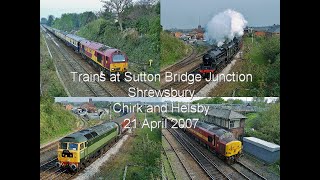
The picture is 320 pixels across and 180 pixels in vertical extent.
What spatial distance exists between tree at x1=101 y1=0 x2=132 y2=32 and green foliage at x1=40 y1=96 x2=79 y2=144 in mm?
1056

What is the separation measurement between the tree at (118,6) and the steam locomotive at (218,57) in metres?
0.98

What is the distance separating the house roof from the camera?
4.16m

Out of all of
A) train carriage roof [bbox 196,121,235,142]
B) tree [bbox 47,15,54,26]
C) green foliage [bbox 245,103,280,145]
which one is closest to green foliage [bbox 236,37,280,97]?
green foliage [bbox 245,103,280,145]

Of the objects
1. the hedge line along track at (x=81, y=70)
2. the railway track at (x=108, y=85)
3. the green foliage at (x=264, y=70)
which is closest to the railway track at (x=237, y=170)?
the railway track at (x=108, y=85)

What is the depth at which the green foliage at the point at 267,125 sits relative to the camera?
408cm

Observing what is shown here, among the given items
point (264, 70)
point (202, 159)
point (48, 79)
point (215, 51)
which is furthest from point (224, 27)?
point (48, 79)

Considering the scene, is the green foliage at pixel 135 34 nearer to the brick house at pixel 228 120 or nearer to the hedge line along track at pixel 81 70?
the hedge line along track at pixel 81 70

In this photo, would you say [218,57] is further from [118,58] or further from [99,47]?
[99,47]
